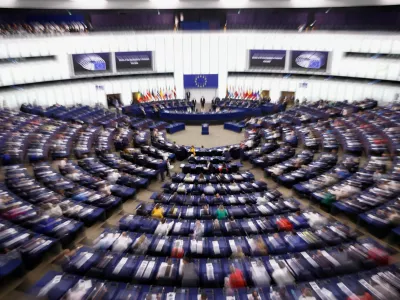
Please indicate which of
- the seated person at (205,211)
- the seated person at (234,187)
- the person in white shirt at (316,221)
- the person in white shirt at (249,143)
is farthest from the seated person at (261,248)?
the person in white shirt at (249,143)

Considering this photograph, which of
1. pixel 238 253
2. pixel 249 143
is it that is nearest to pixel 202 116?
pixel 249 143

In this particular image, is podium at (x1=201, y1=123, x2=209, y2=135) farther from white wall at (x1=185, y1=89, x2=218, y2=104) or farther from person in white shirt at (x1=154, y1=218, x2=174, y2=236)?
person in white shirt at (x1=154, y1=218, x2=174, y2=236)

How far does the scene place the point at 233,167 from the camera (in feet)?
61.2

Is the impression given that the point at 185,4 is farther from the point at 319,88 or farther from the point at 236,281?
the point at 236,281

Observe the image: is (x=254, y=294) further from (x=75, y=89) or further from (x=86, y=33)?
(x=86, y=33)

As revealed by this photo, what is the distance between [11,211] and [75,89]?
26.1 meters

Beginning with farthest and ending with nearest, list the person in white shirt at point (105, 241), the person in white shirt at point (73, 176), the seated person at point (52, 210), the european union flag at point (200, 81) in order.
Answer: the european union flag at point (200, 81)
the person in white shirt at point (73, 176)
the seated person at point (52, 210)
the person in white shirt at point (105, 241)

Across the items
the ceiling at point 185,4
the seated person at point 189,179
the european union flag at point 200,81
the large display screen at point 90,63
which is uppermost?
the ceiling at point 185,4

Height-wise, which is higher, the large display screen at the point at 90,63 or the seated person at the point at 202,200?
the large display screen at the point at 90,63

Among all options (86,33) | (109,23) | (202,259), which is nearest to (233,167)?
(202,259)

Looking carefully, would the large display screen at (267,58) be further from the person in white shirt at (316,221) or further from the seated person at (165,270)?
the seated person at (165,270)

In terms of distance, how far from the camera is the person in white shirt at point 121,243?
10469 mm

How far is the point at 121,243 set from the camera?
34.6 feet

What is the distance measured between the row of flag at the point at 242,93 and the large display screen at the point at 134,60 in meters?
10.5
